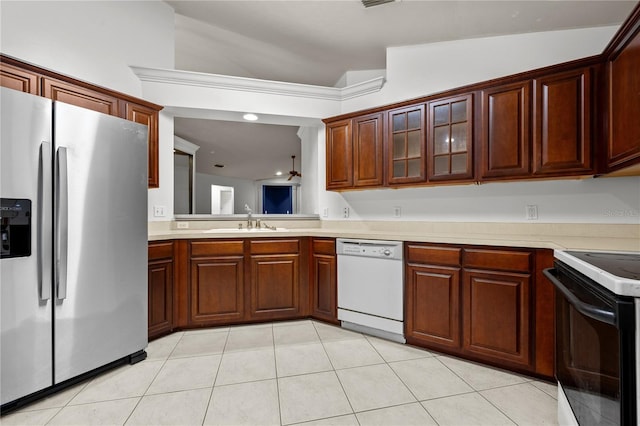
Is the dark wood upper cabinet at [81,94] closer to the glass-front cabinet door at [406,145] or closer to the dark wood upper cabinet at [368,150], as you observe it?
the dark wood upper cabinet at [368,150]

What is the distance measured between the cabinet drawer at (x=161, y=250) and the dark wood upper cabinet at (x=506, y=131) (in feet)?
8.71

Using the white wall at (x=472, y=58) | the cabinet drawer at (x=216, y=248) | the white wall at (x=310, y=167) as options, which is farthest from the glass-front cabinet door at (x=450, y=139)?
the cabinet drawer at (x=216, y=248)

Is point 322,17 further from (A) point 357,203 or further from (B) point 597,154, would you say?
(B) point 597,154

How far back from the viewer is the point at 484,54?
2521 millimetres

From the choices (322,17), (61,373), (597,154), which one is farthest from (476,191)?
(61,373)

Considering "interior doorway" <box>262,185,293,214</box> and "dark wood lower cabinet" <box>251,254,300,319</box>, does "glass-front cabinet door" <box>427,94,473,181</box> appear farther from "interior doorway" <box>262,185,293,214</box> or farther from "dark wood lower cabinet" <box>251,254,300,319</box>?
"interior doorway" <box>262,185,293,214</box>

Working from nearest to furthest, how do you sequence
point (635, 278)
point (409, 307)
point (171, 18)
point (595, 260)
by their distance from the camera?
1. point (635, 278)
2. point (595, 260)
3. point (409, 307)
4. point (171, 18)

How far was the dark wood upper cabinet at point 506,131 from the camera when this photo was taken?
2117mm

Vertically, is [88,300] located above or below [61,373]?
above

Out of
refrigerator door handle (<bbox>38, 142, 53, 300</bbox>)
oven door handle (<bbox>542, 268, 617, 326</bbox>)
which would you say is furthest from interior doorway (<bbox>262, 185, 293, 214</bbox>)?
oven door handle (<bbox>542, 268, 617, 326</bbox>)

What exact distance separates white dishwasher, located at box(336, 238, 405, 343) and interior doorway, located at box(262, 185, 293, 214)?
675 centimetres

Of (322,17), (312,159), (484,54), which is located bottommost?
(312,159)

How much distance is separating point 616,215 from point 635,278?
5.46 feet

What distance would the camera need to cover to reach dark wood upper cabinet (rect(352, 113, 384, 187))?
9.12 ft
